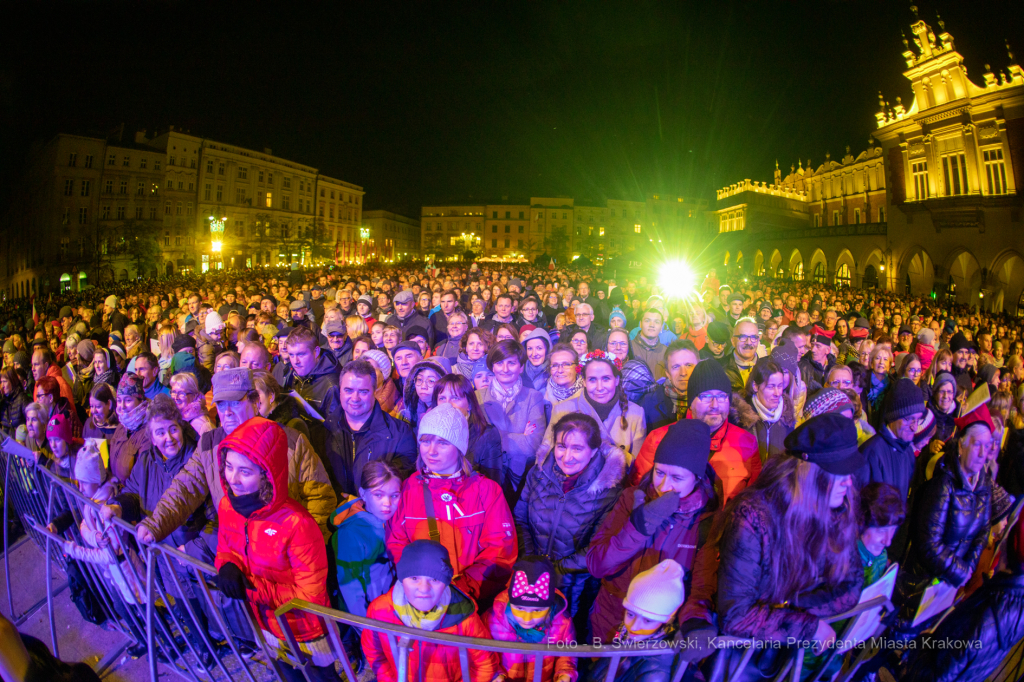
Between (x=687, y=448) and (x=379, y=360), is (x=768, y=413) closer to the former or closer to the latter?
(x=687, y=448)

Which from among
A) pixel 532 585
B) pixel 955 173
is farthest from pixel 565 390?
pixel 955 173

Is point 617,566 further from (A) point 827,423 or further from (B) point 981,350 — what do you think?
(B) point 981,350

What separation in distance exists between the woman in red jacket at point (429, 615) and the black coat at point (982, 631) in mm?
2258

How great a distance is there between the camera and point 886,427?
3412mm

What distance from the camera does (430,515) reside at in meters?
2.69

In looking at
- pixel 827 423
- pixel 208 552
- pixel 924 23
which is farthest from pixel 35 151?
pixel 924 23

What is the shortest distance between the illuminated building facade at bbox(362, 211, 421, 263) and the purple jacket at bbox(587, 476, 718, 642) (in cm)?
7610

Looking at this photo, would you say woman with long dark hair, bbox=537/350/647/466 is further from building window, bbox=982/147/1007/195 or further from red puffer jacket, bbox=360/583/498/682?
building window, bbox=982/147/1007/195

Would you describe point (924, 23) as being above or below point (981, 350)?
above

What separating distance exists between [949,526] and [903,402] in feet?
2.68

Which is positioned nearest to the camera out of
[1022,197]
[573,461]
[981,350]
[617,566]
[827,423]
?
[827,423]

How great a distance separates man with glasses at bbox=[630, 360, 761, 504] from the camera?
3.05 metres

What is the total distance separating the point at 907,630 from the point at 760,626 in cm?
129

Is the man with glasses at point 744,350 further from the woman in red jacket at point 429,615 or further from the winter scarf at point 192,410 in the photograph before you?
the winter scarf at point 192,410
